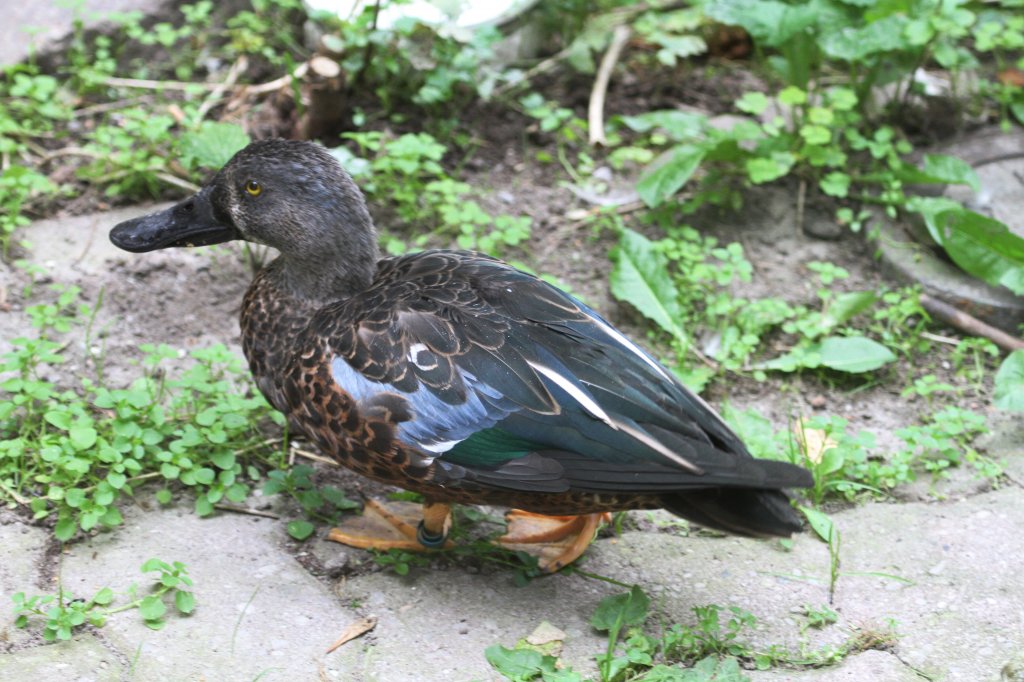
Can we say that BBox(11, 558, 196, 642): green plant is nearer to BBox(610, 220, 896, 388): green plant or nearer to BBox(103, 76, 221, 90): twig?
BBox(610, 220, 896, 388): green plant

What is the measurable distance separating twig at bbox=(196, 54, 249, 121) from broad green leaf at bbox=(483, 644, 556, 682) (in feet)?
10.0

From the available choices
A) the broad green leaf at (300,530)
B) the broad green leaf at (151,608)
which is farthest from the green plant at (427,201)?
the broad green leaf at (151,608)

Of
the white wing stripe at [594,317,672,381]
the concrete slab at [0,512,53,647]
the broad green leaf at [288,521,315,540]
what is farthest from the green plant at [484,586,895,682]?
the concrete slab at [0,512,53,647]

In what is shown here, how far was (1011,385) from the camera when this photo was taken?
3.67m

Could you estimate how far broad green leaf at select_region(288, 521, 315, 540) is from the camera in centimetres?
331

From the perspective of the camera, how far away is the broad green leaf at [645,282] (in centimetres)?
424

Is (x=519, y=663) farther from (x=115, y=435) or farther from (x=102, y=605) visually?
(x=115, y=435)

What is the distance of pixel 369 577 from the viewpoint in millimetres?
3252

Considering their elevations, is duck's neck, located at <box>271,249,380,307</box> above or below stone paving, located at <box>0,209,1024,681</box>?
above

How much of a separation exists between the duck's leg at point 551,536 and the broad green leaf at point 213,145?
1.77m

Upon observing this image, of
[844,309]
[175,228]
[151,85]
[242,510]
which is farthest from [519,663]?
[151,85]

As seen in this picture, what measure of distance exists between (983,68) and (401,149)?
3125mm

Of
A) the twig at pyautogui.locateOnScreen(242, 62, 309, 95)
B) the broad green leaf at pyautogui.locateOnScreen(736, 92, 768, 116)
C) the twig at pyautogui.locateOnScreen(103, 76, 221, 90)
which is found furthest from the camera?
the twig at pyautogui.locateOnScreen(103, 76, 221, 90)

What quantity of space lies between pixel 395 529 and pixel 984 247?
2493mm
